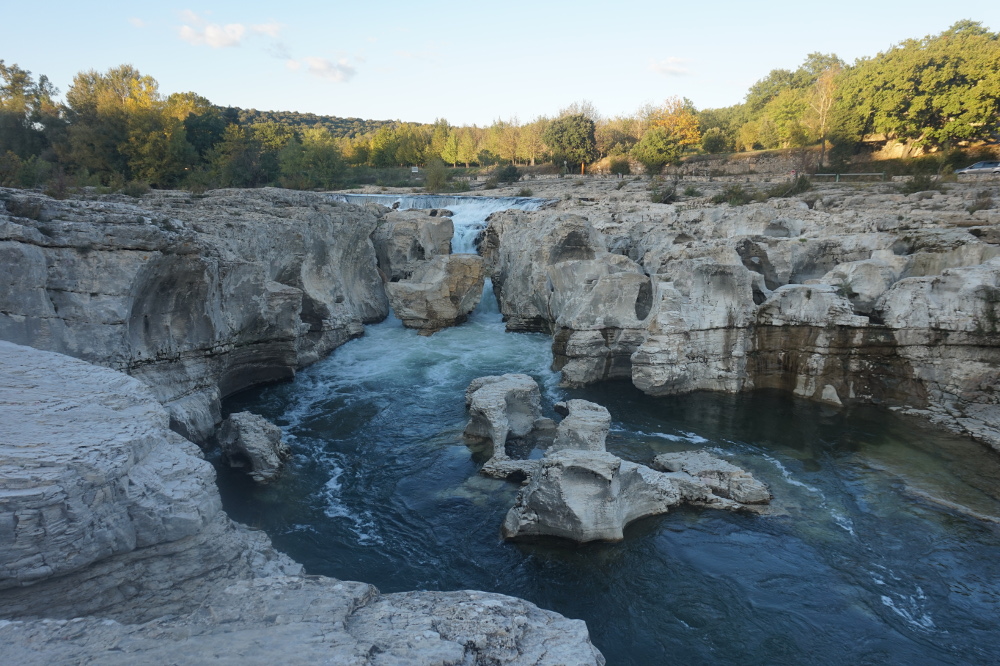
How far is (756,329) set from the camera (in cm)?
1412

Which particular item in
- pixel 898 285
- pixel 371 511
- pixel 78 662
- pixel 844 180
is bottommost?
pixel 371 511

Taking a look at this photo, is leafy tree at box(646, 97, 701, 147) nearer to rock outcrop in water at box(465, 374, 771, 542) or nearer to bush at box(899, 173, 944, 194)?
bush at box(899, 173, 944, 194)

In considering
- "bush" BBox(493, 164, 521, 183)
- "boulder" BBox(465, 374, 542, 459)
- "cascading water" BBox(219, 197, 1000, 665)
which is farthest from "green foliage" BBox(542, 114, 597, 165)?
"boulder" BBox(465, 374, 542, 459)

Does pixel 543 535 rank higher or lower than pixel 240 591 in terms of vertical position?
lower

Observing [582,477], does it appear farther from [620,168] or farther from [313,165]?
[313,165]

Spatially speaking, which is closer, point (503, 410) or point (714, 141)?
point (503, 410)

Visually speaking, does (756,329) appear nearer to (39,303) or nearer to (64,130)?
(39,303)

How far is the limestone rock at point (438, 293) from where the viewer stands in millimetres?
19578

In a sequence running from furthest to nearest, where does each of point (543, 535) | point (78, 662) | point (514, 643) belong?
point (543, 535) → point (514, 643) → point (78, 662)

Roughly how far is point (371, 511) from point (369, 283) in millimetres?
13204

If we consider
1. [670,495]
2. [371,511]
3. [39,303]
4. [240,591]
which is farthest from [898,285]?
[39,303]

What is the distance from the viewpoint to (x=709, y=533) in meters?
8.59

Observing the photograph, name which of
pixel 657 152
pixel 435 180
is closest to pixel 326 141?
pixel 435 180

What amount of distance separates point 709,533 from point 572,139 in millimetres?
44648
